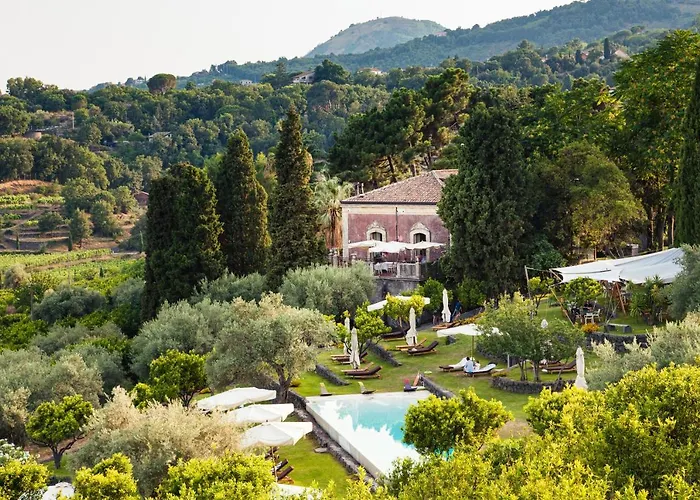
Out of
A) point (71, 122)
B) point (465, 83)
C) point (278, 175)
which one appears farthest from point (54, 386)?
point (71, 122)

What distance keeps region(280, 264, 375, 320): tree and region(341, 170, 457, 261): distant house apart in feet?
15.4

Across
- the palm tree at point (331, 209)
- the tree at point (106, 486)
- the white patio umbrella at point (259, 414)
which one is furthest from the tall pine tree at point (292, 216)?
the tree at point (106, 486)

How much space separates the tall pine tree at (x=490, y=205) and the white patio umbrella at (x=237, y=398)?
14603mm

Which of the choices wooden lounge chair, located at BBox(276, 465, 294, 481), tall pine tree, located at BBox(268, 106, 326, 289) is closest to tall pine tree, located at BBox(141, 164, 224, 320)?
tall pine tree, located at BBox(268, 106, 326, 289)

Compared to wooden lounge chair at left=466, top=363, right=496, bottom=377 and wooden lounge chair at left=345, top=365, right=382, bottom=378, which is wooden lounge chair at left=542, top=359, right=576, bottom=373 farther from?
wooden lounge chair at left=345, top=365, right=382, bottom=378

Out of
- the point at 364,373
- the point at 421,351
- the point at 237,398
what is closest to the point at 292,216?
the point at 421,351

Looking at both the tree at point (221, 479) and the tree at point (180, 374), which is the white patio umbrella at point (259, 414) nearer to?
the tree at point (180, 374)

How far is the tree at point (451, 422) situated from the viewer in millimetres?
18156

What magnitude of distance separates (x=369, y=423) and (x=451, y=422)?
261 inches

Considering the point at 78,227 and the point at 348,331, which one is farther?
the point at 78,227

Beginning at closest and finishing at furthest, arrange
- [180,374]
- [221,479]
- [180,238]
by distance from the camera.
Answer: [221,479] → [180,374] → [180,238]

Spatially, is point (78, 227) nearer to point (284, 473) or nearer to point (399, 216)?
point (399, 216)

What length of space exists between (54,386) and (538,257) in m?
19.3

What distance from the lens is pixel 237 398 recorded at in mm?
24359
